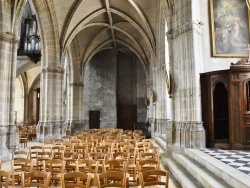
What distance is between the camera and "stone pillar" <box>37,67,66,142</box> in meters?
16.2

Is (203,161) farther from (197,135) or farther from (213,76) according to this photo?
(213,76)

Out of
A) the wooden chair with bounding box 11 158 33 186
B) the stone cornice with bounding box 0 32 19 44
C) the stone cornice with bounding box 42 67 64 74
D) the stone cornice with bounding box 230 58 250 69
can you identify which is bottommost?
the wooden chair with bounding box 11 158 33 186

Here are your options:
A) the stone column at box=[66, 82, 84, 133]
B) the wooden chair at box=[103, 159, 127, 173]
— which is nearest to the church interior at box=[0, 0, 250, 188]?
the stone column at box=[66, 82, 84, 133]

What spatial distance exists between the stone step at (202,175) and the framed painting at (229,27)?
4.65 meters

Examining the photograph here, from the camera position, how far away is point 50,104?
16766mm

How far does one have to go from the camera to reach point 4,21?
1009 centimetres

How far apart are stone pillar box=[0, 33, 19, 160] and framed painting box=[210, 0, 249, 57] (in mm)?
8106

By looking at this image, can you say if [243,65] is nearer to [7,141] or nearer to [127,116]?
[7,141]

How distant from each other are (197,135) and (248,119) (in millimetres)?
1747

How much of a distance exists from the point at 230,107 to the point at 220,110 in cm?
99

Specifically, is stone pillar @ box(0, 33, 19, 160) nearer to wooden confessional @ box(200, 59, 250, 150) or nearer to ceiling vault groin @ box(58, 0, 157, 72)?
ceiling vault groin @ box(58, 0, 157, 72)

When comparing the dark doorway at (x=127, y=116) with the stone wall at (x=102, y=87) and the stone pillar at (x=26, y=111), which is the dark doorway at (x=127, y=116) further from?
the stone pillar at (x=26, y=111)

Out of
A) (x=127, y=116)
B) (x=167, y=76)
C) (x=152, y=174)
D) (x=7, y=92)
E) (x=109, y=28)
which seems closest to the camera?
(x=152, y=174)

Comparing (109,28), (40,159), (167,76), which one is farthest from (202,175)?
(109,28)
